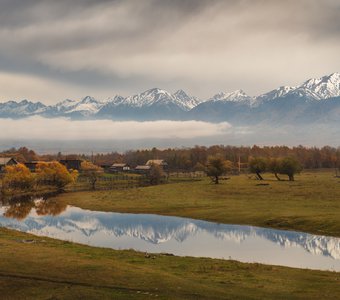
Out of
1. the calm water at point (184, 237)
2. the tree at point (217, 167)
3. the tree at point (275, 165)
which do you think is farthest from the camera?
the tree at point (275, 165)

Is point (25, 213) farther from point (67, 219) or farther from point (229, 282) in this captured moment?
point (229, 282)

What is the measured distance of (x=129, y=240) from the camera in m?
62.2

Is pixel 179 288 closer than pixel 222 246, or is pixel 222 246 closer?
pixel 179 288

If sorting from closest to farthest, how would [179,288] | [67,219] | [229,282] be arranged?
[179,288]
[229,282]
[67,219]

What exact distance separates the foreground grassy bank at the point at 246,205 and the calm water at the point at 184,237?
3.62m

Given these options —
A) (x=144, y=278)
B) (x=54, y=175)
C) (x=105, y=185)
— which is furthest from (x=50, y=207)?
(x=144, y=278)

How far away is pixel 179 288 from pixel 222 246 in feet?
87.2

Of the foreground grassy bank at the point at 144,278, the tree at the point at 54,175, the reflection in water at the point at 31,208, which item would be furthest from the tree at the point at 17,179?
the foreground grassy bank at the point at 144,278

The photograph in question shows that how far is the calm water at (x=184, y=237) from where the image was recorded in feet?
164

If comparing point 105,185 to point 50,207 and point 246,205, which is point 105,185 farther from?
point 246,205

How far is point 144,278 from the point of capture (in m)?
32.5

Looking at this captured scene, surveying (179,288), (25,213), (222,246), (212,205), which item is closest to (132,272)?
(179,288)

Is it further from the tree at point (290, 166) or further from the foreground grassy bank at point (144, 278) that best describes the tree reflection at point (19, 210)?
the tree at point (290, 166)

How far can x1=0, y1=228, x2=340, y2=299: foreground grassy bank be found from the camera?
29312mm
